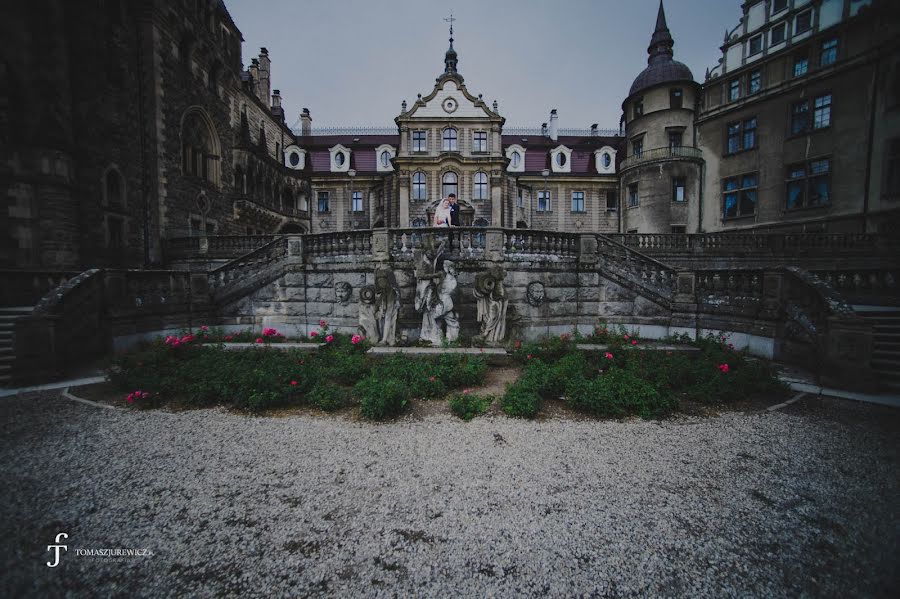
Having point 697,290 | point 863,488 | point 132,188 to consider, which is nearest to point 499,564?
point 863,488

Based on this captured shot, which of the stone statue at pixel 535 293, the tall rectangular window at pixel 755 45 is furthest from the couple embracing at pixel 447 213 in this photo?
the tall rectangular window at pixel 755 45

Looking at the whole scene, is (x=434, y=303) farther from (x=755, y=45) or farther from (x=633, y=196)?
(x=755, y=45)

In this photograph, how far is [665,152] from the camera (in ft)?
81.2

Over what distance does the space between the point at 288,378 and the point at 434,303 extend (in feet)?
11.8

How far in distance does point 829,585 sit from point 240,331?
11789mm

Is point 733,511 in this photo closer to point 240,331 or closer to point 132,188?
point 240,331

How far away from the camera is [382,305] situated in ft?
27.0

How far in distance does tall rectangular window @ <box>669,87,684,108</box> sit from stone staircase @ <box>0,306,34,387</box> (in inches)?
1350

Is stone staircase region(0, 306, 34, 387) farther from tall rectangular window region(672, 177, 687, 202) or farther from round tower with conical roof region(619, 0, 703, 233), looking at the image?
tall rectangular window region(672, 177, 687, 202)

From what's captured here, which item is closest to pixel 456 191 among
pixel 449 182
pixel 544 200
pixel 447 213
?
pixel 449 182

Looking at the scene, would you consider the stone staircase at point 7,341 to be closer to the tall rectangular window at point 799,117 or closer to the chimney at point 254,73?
the chimney at point 254,73

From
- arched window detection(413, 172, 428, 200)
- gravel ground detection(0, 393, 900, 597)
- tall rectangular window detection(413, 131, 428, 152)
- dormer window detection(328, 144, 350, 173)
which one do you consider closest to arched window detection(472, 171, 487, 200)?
arched window detection(413, 172, 428, 200)

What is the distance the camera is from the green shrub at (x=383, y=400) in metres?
5.02

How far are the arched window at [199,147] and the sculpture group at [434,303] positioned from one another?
17.8 meters
